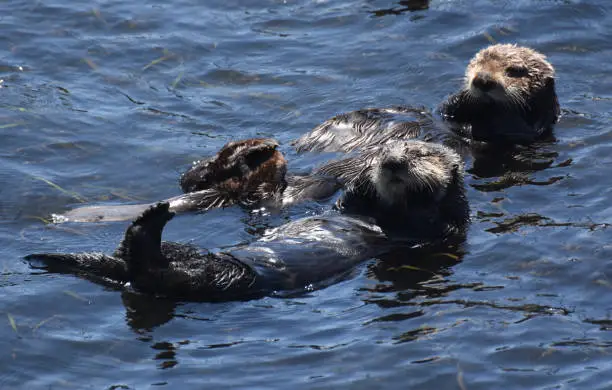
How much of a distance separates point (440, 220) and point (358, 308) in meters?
1.12

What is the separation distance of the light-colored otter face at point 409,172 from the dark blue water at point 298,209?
16.7 inches

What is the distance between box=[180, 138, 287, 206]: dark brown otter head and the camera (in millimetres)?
7066

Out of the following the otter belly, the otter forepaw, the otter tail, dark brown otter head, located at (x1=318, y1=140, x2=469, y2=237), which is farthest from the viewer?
the otter tail

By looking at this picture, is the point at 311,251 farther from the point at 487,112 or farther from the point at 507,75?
the point at 507,75

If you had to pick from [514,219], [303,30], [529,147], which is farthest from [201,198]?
[303,30]

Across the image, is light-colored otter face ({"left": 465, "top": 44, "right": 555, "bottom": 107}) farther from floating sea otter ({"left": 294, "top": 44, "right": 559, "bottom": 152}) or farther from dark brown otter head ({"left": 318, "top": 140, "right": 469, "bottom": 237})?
dark brown otter head ({"left": 318, "top": 140, "right": 469, "bottom": 237})

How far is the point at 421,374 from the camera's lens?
5.05 metres

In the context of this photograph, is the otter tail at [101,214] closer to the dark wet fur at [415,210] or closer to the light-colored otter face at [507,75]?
the dark wet fur at [415,210]

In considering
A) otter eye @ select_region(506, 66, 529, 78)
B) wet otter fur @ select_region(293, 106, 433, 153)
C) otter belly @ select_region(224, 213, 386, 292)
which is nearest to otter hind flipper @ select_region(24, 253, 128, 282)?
otter belly @ select_region(224, 213, 386, 292)

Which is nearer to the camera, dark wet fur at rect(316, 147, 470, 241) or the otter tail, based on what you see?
dark wet fur at rect(316, 147, 470, 241)

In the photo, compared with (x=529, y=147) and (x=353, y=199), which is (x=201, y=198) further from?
(x=529, y=147)

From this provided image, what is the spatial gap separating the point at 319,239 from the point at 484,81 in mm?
2520

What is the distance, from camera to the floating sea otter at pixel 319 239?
5531 mm

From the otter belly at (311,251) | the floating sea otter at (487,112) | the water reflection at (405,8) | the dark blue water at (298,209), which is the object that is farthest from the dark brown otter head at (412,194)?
the water reflection at (405,8)
